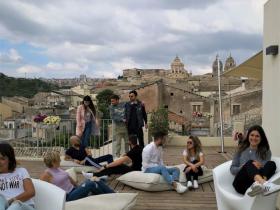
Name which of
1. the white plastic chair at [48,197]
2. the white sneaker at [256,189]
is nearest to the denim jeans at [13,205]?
the white plastic chair at [48,197]

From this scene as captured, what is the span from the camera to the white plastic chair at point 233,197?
459 centimetres

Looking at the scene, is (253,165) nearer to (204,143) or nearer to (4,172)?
(4,172)

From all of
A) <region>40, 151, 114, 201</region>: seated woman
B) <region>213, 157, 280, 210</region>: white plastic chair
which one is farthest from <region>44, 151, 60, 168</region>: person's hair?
<region>213, 157, 280, 210</region>: white plastic chair

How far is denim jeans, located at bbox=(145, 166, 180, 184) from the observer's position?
710 centimetres

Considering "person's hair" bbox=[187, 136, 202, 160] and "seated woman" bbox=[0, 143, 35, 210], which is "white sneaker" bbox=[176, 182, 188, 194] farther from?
"seated woman" bbox=[0, 143, 35, 210]

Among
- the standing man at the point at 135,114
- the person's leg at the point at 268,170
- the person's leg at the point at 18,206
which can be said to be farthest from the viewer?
the standing man at the point at 135,114

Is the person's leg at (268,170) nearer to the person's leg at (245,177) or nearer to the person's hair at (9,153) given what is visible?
the person's leg at (245,177)

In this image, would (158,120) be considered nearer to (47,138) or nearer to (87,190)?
(47,138)

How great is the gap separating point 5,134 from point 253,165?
29.6ft

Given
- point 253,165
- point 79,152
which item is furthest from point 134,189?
point 253,165

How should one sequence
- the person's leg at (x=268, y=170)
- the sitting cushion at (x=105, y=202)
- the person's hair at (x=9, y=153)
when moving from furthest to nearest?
1. the sitting cushion at (x=105, y=202)
2. the person's leg at (x=268, y=170)
3. the person's hair at (x=9, y=153)

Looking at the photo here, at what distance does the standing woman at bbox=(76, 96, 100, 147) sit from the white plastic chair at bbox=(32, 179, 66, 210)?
5199 millimetres

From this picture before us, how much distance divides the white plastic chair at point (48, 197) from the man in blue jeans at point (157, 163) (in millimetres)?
3079

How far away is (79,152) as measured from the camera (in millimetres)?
8406
